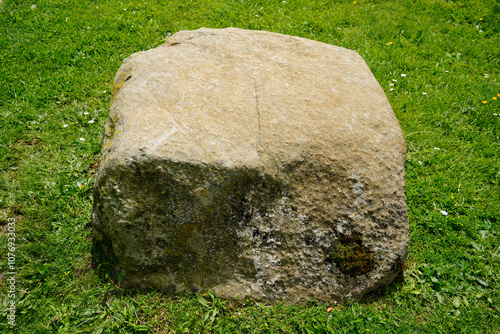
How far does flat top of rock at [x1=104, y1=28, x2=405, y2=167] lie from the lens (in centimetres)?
244

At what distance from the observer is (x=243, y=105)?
2.77m

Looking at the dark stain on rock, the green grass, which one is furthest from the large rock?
the green grass

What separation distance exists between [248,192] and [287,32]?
14.9ft

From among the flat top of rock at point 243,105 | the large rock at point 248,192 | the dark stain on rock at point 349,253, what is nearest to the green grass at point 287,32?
the large rock at point 248,192

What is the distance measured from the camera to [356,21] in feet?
21.5

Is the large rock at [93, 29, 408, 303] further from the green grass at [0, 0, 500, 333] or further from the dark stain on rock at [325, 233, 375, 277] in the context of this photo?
the green grass at [0, 0, 500, 333]

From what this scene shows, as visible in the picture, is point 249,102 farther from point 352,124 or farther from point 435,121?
point 435,121

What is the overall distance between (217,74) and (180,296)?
197 cm

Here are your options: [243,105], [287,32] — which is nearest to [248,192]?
[243,105]

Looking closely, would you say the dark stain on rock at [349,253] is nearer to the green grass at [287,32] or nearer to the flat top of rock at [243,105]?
the green grass at [287,32]

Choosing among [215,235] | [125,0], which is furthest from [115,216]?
[125,0]

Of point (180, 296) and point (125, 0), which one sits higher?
point (125, 0)

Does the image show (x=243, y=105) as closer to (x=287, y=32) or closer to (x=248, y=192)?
(x=248, y=192)

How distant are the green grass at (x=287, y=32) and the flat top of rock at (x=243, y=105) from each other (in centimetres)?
122
